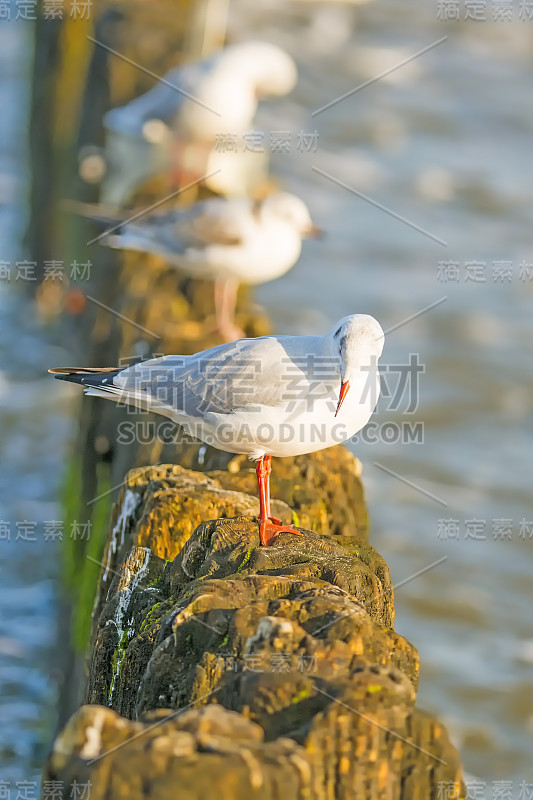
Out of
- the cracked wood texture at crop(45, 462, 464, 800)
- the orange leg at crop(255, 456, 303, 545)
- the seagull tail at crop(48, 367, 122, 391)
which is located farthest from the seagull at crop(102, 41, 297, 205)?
the cracked wood texture at crop(45, 462, 464, 800)

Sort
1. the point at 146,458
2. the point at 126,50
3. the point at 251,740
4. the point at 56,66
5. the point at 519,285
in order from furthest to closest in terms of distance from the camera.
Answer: the point at 519,285, the point at 56,66, the point at 126,50, the point at 146,458, the point at 251,740

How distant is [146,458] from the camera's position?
4.82 metres

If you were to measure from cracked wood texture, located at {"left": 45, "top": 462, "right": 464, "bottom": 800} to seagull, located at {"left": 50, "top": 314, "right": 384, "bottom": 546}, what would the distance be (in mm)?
355

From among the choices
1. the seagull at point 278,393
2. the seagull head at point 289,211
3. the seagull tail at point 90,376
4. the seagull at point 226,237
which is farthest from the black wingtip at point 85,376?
the seagull head at point 289,211

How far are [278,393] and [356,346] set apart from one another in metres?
0.38

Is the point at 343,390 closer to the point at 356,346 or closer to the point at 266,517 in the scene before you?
the point at 356,346

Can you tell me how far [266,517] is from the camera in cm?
362

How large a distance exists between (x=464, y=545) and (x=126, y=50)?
445 centimetres

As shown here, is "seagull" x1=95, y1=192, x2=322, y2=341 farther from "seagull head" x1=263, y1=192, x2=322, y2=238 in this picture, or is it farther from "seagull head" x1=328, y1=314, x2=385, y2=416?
"seagull head" x1=328, y1=314, x2=385, y2=416

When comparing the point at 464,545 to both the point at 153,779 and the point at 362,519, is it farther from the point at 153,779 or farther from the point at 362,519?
the point at 153,779

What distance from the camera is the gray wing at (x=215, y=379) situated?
3.82 meters

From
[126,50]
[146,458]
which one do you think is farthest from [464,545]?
[126,50]

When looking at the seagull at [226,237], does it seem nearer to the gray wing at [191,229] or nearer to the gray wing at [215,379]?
the gray wing at [191,229]

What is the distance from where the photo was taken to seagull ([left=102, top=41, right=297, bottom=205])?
7.94 m
